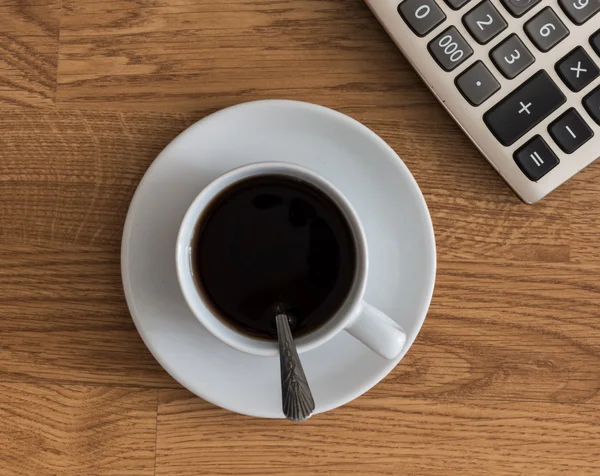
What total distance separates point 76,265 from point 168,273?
77mm

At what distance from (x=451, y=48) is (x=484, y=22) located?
3 centimetres

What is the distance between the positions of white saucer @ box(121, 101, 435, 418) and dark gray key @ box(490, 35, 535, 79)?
0.10 meters

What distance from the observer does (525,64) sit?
44 centimetres

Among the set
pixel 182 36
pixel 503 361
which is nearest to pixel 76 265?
pixel 182 36


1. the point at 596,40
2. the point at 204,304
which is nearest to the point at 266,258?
the point at 204,304

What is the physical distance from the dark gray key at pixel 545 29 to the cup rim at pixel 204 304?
0.58 feet

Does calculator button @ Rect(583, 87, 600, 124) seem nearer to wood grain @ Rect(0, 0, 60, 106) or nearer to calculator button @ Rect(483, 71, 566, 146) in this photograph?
calculator button @ Rect(483, 71, 566, 146)

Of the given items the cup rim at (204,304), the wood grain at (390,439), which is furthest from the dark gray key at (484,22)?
the wood grain at (390,439)

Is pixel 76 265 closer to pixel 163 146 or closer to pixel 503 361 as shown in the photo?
pixel 163 146

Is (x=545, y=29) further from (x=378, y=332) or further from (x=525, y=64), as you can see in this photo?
(x=378, y=332)

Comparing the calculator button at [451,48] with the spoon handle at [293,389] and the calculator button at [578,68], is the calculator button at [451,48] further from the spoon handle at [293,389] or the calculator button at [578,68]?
the spoon handle at [293,389]

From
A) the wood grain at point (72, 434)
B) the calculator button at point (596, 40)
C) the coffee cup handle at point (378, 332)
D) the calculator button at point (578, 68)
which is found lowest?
the wood grain at point (72, 434)

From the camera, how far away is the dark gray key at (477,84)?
1.45ft

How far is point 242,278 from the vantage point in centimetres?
46
